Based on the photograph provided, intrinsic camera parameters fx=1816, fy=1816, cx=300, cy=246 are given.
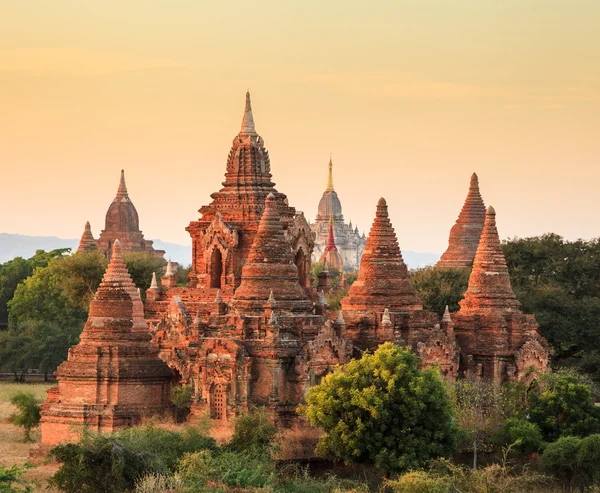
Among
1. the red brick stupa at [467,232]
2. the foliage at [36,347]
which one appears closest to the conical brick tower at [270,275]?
the red brick stupa at [467,232]

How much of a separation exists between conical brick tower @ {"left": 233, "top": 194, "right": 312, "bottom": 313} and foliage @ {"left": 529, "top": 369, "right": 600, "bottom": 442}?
6802 mm

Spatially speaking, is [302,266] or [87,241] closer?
[302,266]

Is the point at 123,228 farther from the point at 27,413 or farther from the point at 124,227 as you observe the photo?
the point at 27,413

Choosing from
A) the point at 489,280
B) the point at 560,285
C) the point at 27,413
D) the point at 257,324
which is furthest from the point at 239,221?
the point at 560,285

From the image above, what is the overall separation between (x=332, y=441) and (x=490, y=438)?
5.64m

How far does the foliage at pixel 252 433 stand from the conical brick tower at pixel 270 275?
482cm

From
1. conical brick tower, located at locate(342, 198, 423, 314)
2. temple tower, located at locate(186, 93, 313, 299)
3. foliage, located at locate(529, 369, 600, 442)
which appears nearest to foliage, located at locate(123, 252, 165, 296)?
temple tower, located at locate(186, 93, 313, 299)

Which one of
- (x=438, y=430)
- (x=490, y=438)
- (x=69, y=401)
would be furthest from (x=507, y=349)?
(x=69, y=401)

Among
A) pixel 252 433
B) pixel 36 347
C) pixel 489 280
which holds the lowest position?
pixel 252 433

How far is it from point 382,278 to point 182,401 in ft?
26.7

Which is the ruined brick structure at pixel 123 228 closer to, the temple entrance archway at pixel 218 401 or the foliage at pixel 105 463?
the temple entrance archway at pixel 218 401

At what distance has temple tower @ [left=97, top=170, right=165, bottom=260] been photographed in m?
102

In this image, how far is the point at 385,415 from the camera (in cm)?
4294

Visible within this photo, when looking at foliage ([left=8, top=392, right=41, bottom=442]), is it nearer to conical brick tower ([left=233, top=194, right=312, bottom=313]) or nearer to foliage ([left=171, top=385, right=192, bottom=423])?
foliage ([left=171, top=385, right=192, bottom=423])
